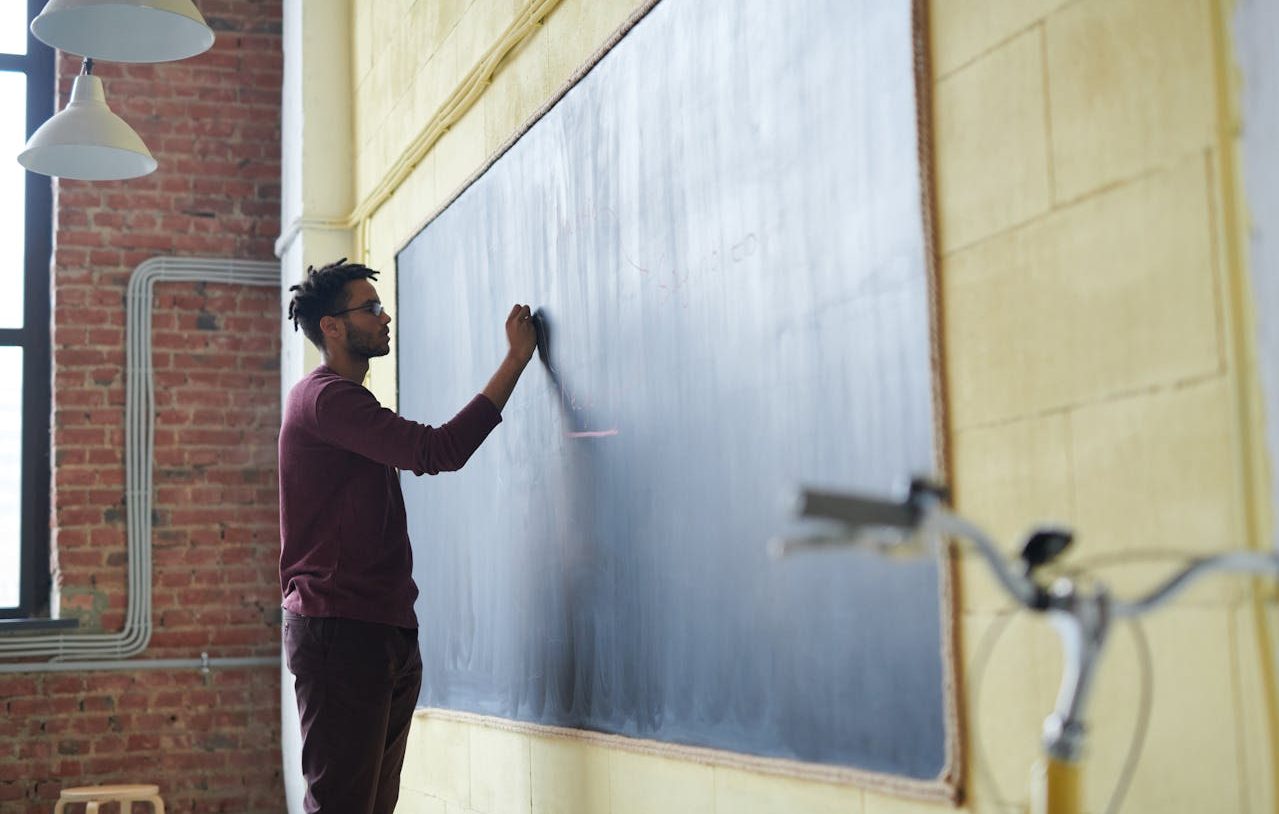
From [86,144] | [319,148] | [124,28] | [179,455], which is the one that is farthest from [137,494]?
[124,28]

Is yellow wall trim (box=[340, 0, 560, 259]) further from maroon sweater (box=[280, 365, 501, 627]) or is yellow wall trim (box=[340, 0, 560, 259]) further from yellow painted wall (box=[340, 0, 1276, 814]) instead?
yellow painted wall (box=[340, 0, 1276, 814])

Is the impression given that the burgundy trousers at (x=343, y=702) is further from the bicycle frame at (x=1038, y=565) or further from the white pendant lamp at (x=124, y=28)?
the bicycle frame at (x=1038, y=565)

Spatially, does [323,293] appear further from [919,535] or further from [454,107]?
[919,535]

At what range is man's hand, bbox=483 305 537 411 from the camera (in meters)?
3.03

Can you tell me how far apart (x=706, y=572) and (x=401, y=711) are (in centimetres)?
115

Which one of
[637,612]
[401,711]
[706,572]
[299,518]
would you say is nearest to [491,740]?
[401,711]

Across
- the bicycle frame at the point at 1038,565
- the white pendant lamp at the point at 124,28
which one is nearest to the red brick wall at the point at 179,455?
the white pendant lamp at the point at 124,28

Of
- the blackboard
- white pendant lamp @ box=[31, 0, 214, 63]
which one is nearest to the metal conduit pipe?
white pendant lamp @ box=[31, 0, 214, 63]

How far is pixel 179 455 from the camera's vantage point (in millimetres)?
5965

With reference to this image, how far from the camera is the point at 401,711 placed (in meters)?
3.21

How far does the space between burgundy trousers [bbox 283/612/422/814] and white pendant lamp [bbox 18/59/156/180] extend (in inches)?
85.0

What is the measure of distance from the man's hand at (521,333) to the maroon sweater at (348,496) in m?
0.16

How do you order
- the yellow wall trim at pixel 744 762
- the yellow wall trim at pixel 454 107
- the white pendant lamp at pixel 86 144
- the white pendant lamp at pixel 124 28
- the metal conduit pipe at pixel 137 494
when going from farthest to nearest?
the metal conduit pipe at pixel 137 494 < the white pendant lamp at pixel 86 144 < the white pendant lamp at pixel 124 28 < the yellow wall trim at pixel 454 107 < the yellow wall trim at pixel 744 762

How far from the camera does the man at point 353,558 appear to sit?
9.89 feet
